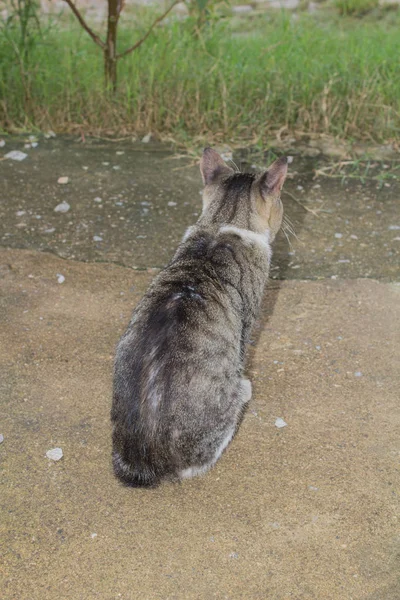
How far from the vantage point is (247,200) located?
11.5ft

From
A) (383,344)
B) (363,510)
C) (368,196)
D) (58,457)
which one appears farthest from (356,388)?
(368,196)

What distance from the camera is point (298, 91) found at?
18.6ft

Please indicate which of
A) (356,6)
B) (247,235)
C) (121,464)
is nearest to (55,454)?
(121,464)

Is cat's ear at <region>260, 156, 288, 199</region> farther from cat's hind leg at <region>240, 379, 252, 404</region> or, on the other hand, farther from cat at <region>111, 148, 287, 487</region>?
cat's hind leg at <region>240, 379, 252, 404</region>

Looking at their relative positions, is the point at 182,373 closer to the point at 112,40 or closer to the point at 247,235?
the point at 247,235

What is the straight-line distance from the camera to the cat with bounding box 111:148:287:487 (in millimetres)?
2672

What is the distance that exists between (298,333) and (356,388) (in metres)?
0.50

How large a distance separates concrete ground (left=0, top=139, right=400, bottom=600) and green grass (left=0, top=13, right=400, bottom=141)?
0.83 meters

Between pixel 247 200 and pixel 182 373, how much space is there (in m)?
1.16

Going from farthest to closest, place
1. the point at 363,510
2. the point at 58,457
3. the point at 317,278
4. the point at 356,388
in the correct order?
the point at 317,278, the point at 356,388, the point at 58,457, the point at 363,510

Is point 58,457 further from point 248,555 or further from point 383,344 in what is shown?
point 383,344

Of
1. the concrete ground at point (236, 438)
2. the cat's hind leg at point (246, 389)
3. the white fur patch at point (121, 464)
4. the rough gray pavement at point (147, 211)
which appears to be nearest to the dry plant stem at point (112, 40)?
the rough gray pavement at point (147, 211)

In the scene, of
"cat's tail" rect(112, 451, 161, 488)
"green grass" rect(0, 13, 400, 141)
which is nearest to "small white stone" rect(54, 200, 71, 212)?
"green grass" rect(0, 13, 400, 141)

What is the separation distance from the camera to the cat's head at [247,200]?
11.3 ft
